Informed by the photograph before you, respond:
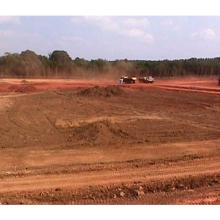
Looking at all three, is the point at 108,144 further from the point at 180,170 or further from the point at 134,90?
the point at 134,90

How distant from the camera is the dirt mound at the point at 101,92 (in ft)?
61.3

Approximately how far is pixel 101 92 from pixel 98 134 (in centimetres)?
870

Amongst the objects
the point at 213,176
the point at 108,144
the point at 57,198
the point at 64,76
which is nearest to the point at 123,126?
the point at 108,144

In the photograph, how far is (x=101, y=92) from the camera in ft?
62.0

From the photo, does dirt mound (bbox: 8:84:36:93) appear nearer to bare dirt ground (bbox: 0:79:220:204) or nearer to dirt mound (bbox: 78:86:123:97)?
dirt mound (bbox: 78:86:123:97)

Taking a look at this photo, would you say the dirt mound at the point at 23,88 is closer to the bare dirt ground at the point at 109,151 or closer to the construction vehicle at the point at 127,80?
the bare dirt ground at the point at 109,151

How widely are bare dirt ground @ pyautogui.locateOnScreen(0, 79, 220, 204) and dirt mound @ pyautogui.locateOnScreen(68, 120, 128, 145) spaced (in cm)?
2

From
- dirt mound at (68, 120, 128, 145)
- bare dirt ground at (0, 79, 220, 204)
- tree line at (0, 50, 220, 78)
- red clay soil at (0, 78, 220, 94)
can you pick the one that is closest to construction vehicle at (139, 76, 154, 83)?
red clay soil at (0, 78, 220, 94)

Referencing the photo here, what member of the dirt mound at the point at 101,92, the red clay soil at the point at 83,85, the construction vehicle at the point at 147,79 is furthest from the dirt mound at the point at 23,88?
the construction vehicle at the point at 147,79

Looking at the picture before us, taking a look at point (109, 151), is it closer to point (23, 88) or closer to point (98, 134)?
point (98, 134)

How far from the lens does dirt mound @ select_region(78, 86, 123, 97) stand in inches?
735

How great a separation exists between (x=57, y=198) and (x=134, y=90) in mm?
15348

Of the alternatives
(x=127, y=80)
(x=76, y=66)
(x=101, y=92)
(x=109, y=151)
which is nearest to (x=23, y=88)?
(x=101, y=92)

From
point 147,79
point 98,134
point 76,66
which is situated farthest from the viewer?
point 147,79
